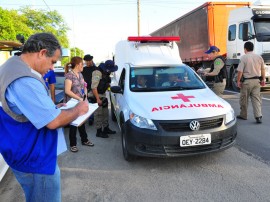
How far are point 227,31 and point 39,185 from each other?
12404 millimetres

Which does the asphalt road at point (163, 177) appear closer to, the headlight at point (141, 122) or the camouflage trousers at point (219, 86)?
the headlight at point (141, 122)

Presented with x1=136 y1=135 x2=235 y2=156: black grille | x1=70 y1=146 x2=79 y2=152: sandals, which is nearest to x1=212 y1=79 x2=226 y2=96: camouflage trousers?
x1=136 y1=135 x2=235 y2=156: black grille

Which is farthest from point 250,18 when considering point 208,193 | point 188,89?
point 208,193

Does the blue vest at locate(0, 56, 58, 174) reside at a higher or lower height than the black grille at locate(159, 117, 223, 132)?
higher

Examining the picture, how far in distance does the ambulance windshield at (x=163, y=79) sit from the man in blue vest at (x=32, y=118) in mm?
3178

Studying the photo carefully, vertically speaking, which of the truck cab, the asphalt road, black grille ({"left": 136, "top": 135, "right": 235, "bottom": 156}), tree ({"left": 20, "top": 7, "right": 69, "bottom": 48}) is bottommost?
the asphalt road

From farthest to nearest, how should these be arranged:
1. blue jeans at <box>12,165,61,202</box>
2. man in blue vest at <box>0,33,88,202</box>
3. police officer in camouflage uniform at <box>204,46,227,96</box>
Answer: police officer in camouflage uniform at <box>204,46,227,96</box>
blue jeans at <box>12,165,61,202</box>
man in blue vest at <box>0,33,88,202</box>

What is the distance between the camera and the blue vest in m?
1.61

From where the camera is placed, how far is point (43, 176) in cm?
181

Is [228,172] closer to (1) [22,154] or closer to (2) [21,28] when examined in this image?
(1) [22,154]

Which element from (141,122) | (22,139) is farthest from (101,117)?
(22,139)

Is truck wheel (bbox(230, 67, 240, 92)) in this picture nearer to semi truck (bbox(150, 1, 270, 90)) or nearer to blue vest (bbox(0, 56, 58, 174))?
semi truck (bbox(150, 1, 270, 90))

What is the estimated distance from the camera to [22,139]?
5.51 feet

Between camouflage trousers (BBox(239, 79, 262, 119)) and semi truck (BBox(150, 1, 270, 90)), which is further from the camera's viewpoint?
semi truck (BBox(150, 1, 270, 90))
